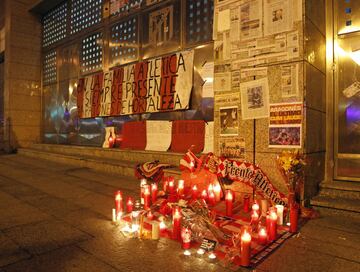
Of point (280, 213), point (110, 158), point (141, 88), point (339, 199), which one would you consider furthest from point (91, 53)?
point (339, 199)

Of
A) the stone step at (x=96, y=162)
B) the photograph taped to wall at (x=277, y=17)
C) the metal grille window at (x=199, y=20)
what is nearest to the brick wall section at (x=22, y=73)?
the stone step at (x=96, y=162)

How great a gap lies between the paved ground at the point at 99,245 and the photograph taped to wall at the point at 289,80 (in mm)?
1996

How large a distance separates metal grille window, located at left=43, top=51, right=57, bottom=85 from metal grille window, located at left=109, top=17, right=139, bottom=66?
4.98 metres

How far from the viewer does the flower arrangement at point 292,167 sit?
164 inches

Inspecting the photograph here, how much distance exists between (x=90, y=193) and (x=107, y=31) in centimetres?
715

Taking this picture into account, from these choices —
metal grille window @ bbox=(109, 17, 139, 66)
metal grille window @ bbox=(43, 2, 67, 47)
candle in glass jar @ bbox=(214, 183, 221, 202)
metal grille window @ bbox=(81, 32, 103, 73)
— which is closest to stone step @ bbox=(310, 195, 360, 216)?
candle in glass jar @ bbox=(214, 183, 221, 202)

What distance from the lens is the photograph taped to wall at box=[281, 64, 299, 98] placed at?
4.62m

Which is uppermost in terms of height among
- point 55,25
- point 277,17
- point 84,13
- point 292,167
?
point 55,25

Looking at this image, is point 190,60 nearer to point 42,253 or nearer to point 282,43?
point 282,43

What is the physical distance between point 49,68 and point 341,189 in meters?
14.0

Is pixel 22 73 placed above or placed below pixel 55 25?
below

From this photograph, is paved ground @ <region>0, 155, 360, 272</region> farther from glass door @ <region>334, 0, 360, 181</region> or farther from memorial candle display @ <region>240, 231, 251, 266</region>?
glass door @ <region>334, 0, 360, 181</region>

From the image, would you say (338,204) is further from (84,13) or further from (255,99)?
(84,13)

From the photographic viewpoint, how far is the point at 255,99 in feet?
16.3
